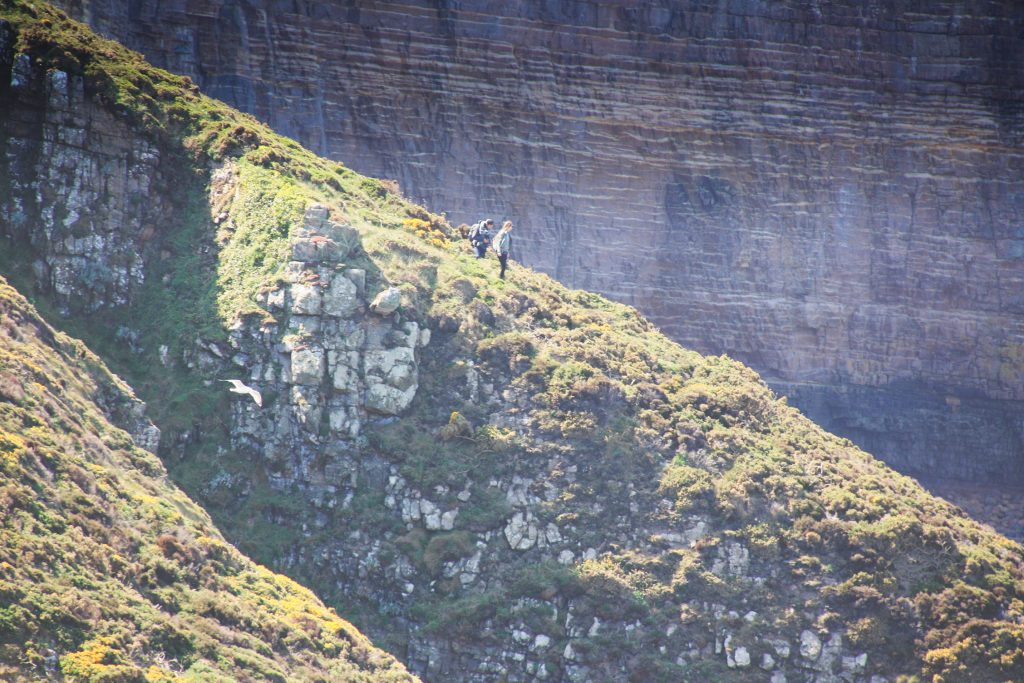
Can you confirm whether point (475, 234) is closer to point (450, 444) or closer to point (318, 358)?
point (318, 358)

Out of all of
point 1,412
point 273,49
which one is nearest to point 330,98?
point 273,49

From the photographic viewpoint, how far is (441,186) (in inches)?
1833

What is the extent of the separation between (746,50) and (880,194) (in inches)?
295

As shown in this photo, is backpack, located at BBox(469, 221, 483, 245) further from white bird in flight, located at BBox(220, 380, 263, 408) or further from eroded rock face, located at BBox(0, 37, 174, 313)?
white bird in flight, located at BBox(220, 380, 263, 408)

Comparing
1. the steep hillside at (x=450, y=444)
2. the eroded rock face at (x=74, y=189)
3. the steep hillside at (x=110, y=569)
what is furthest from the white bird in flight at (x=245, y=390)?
A: the eroded rock face at (x=74, y=189)

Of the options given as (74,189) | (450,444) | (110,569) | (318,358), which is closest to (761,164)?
(450,444)

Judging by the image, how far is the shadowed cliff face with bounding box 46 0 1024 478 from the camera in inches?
1832

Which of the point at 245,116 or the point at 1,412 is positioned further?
the point at 245,116

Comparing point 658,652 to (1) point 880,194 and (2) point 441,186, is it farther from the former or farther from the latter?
(1) point 880,194

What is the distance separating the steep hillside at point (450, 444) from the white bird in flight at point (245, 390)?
29 centimetres

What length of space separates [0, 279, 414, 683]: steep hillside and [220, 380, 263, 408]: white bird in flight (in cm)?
226

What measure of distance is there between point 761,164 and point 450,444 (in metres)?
23.8

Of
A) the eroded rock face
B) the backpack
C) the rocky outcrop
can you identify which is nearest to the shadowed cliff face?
the backpack

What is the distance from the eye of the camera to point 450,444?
29594 mm
